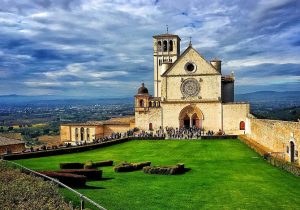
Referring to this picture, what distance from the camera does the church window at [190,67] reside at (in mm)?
64688

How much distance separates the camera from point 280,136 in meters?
33.2

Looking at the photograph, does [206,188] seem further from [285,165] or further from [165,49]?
[165,49]

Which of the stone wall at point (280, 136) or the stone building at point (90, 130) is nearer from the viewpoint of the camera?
the stone wall at point (280, 136)

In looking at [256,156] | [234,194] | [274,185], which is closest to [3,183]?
[234,194]

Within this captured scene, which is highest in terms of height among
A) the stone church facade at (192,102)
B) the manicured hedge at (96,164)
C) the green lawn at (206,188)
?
the stone church facade at (192,102)

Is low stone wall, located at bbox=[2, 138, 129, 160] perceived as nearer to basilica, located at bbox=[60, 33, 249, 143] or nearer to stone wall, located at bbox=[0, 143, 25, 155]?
stone wall, located at bbox=[0, 143, 25, 155]

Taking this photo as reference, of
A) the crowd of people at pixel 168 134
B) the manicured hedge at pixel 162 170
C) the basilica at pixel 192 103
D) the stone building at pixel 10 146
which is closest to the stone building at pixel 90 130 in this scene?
the basilica at pixel 192 103

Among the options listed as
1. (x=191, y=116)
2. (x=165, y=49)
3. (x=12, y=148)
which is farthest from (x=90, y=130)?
(x=12, y=148)

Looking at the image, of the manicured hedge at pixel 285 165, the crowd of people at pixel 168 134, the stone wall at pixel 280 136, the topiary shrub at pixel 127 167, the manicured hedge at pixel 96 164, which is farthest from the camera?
the crowd of people at pixel 168 134

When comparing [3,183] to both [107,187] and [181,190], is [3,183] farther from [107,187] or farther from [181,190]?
[181,190]

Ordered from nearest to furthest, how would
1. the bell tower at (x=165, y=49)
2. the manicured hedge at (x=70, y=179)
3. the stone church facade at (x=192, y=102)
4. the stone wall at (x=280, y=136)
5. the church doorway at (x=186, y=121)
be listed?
the manicured hedge at (x=70, y=179), the stone wall at (x=280, y=136), the stone church facade at (x=192, y=102), the church doorway at (x=186, y=121), the bell tower at (x=165, y=49)

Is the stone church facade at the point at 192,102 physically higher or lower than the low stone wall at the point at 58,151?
higher

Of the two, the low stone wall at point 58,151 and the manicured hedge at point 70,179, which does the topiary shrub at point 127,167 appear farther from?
the low stone wall at point 58,151

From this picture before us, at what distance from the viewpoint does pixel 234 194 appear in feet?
63.9
